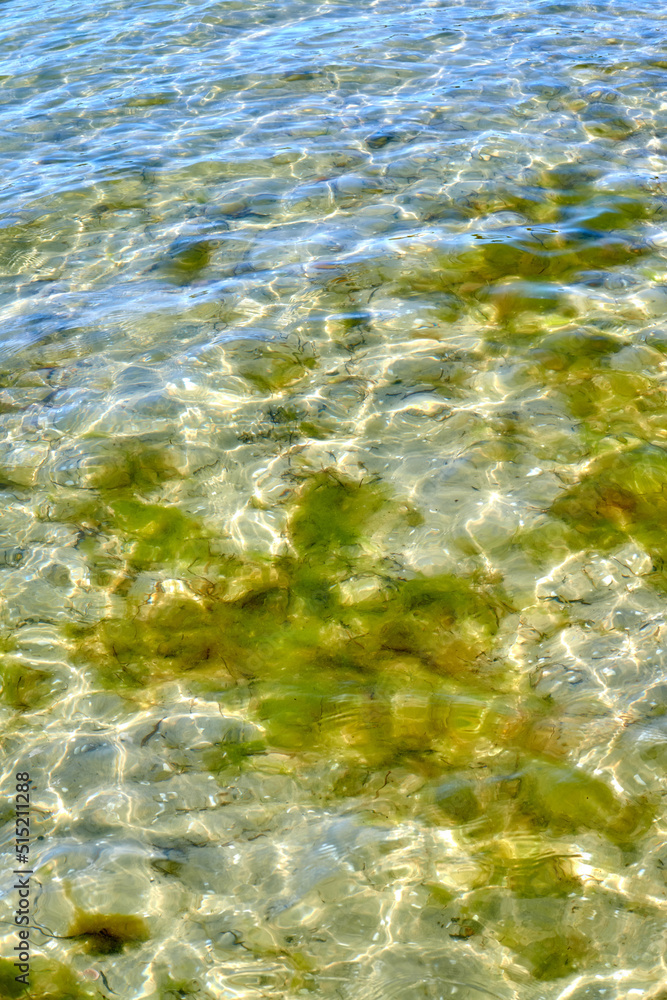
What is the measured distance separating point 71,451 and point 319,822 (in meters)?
2.85

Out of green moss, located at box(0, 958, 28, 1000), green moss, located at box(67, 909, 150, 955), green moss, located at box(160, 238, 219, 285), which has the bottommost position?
green moss, located at box(67, 909, 150, 955)

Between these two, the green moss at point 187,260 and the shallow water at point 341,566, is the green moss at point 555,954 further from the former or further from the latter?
the green moss at point 187,260

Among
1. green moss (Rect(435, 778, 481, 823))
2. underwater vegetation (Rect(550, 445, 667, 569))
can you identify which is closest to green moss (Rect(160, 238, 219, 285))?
underwater vegetation (Rect(550, 445, 667, 569))

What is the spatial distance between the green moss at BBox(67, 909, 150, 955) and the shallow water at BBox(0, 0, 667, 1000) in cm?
1

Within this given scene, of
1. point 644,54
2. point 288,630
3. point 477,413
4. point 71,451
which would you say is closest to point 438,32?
point 644,54

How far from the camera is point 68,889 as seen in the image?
306 cm

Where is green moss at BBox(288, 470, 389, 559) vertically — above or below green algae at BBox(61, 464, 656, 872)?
above

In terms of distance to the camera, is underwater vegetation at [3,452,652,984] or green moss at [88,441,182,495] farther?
green moss at [88,441,182,495]

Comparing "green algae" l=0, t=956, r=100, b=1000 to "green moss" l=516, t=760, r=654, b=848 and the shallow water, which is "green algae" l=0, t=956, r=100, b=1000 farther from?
"green moss" l=516, t=760, r=654, b=848

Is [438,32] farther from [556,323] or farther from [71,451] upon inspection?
[71,451]

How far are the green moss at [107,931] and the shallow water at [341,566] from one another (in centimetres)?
1

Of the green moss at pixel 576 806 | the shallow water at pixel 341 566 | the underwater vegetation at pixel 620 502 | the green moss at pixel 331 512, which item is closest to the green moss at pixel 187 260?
the shallow water at pixel 341 566

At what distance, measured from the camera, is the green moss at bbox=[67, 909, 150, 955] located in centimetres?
291

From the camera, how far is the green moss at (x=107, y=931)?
2914 mm
